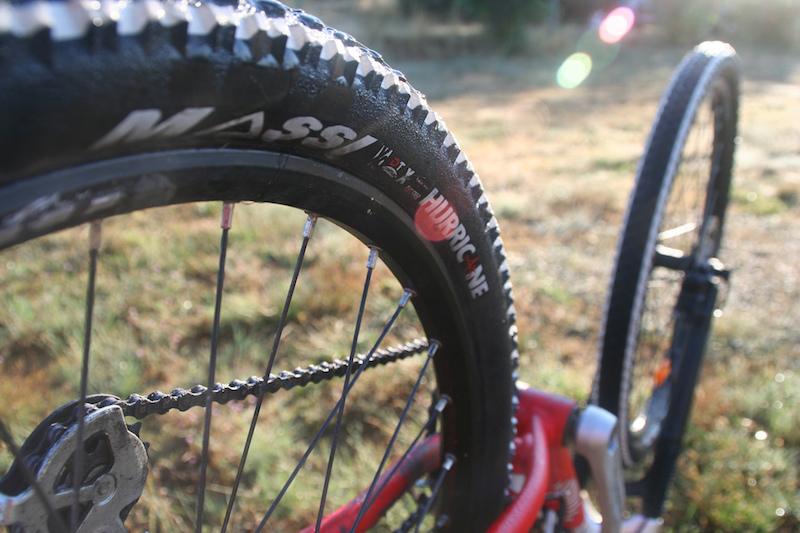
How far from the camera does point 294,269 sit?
1160 mm

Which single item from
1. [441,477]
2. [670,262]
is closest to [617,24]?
[670,262]

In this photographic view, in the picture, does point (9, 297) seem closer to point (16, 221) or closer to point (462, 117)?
point (16, 221)

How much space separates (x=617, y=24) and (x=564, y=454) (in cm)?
1718

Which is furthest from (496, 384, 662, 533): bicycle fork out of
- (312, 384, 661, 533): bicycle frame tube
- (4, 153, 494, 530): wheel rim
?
(4, 153, 494, 530): wheel rim

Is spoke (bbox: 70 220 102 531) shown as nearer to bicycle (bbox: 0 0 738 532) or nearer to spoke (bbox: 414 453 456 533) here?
bicycle (bbox: 0 0 738 532)

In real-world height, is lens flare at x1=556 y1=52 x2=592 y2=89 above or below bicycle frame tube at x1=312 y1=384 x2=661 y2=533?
above

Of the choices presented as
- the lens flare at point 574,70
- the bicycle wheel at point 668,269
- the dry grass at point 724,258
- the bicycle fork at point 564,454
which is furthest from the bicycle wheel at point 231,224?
the lens flare at point 574,70

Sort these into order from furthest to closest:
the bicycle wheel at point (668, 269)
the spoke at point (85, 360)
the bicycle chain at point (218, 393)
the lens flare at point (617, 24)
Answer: the lens flare at point (617, 24), the bicycle wheel at point (668, 269), the bicycle chain at point (218, 393), the spoke at point (85, 360)

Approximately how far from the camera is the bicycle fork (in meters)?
1.16

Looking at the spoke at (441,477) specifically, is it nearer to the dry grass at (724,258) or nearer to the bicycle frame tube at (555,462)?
the bicycle frame tube at (555,462)

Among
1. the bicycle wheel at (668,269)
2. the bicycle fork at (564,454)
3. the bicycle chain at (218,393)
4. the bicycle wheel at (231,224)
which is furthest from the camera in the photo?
the bicycle wheel at (668,269)

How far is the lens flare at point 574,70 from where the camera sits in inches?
397

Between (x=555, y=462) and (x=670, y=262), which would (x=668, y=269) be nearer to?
(x=670, y=262)

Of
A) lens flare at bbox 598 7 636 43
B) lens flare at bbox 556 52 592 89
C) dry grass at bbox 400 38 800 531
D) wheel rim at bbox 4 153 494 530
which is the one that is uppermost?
lens flare at bbox 598 7 636 43
